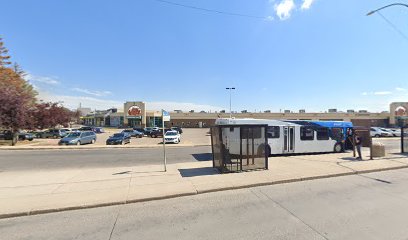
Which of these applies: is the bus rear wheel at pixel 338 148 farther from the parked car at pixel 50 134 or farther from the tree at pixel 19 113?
the parked car at pixel 50 134

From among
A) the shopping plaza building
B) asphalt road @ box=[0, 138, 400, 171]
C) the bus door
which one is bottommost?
asphalt road @ box=[0, 138, 400, 171]

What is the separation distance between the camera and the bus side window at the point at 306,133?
55.8 feet

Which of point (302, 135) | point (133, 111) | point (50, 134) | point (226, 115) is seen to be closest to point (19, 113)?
point (50, 134)

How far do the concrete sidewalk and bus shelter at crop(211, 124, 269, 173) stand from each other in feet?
1.87

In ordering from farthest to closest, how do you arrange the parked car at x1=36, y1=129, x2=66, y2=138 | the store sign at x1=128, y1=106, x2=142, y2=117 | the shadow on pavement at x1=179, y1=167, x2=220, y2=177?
the store sign at x1=128, y1=106, x2=142, y2=117
the parked car at x1=36, y1=129, x2=66, y2=138
the shadow on pavement at x1=179, y1=167, x2=220, y2=177

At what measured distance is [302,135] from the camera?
55.8 feet

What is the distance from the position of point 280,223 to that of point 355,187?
4.56 metres

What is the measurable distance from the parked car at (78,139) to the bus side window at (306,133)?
22.5 metres

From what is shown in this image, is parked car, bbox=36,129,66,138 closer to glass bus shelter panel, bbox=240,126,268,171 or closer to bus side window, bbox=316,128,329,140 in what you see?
glass bus shelter panel, bbox=240,126,268,171

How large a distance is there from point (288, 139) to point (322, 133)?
2786mm

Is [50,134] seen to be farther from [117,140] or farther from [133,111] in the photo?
[133,111]

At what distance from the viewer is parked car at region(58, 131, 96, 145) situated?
26.1 m

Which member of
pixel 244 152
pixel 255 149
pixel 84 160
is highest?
pixel 255 149

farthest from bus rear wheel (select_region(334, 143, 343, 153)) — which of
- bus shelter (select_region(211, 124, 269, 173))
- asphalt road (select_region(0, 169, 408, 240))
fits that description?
asphalt road (select_region(0, 169, 408, 240))
